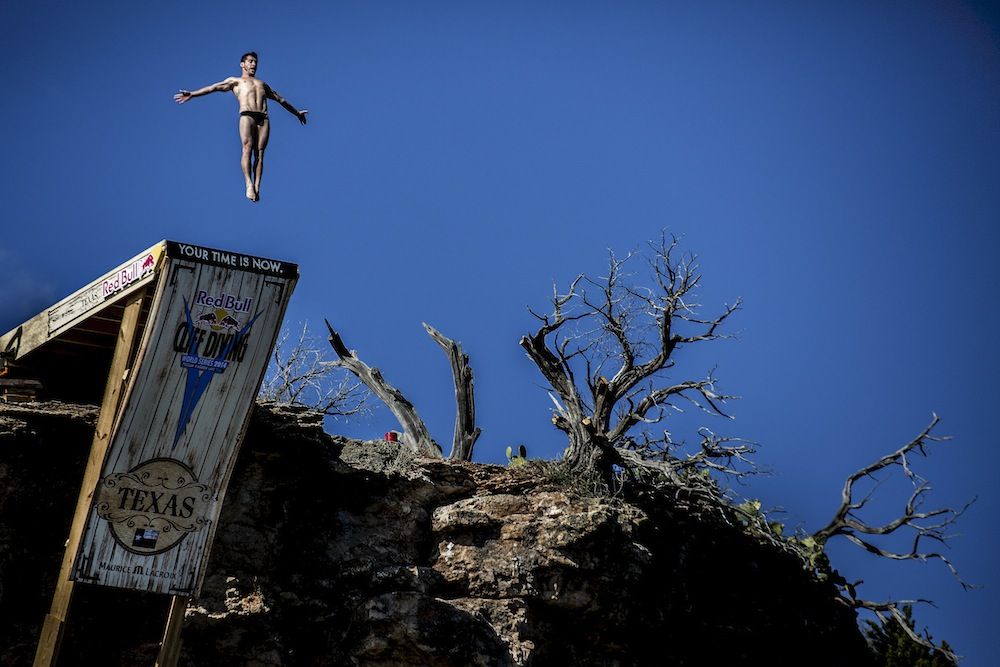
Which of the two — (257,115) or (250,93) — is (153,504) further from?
(250,93)

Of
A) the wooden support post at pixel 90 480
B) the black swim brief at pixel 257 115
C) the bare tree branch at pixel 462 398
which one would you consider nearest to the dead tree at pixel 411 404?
the bare tree branch at pixel 462 398

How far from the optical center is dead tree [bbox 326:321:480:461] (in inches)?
615

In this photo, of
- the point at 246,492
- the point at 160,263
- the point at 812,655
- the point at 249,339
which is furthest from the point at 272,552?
the point at 812,655

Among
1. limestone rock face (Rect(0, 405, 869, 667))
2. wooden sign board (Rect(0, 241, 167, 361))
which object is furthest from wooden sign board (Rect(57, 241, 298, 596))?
limestone rock face (Rect(0, 405, 869, 667))

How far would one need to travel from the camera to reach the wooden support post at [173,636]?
33.4ft

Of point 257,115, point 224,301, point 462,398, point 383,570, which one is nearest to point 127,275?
point 224,301

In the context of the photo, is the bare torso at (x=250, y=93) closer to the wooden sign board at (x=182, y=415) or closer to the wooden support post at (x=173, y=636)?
the wooden sign board at (x=182, y=415)

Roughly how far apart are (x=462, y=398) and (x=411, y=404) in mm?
1312

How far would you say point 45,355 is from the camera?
12195 millimetres

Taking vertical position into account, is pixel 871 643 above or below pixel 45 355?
below

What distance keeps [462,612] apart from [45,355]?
547cm

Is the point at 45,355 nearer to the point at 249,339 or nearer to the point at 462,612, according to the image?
the point at 249,339

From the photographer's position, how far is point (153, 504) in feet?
34.0

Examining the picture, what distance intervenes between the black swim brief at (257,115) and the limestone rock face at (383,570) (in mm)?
3433
